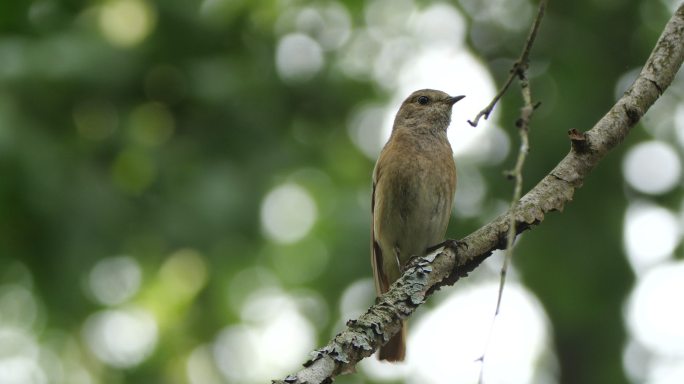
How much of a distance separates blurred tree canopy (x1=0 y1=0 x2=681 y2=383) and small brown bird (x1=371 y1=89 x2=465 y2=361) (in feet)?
3.12

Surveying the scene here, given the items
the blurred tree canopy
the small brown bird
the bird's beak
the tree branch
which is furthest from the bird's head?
the tree branch

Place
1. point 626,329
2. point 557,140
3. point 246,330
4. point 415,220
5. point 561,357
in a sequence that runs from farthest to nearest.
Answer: point 246,330 < point 561,357 < point 626,329 < point 557,140 < point 415,220

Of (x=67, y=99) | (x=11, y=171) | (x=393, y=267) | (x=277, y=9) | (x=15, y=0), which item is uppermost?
(x=277, y=9)

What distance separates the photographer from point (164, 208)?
6828mm

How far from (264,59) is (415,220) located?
2523mm


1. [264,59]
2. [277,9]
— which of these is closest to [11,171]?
[264,59]

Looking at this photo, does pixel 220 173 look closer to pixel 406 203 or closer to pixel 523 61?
pixel 406 203

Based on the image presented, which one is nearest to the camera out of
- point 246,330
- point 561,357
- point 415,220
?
point 415,220

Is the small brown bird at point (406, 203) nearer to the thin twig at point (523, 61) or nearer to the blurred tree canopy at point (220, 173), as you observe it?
the blurred tree canopy at point (220, 173)

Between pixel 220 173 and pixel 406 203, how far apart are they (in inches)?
59.0

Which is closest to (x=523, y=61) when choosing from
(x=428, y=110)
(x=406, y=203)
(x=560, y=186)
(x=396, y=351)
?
(x=560, y=186)

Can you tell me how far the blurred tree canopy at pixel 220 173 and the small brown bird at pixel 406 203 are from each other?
95 centimetres

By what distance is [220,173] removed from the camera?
664cm

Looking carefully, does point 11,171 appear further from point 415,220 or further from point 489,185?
point 489,185
